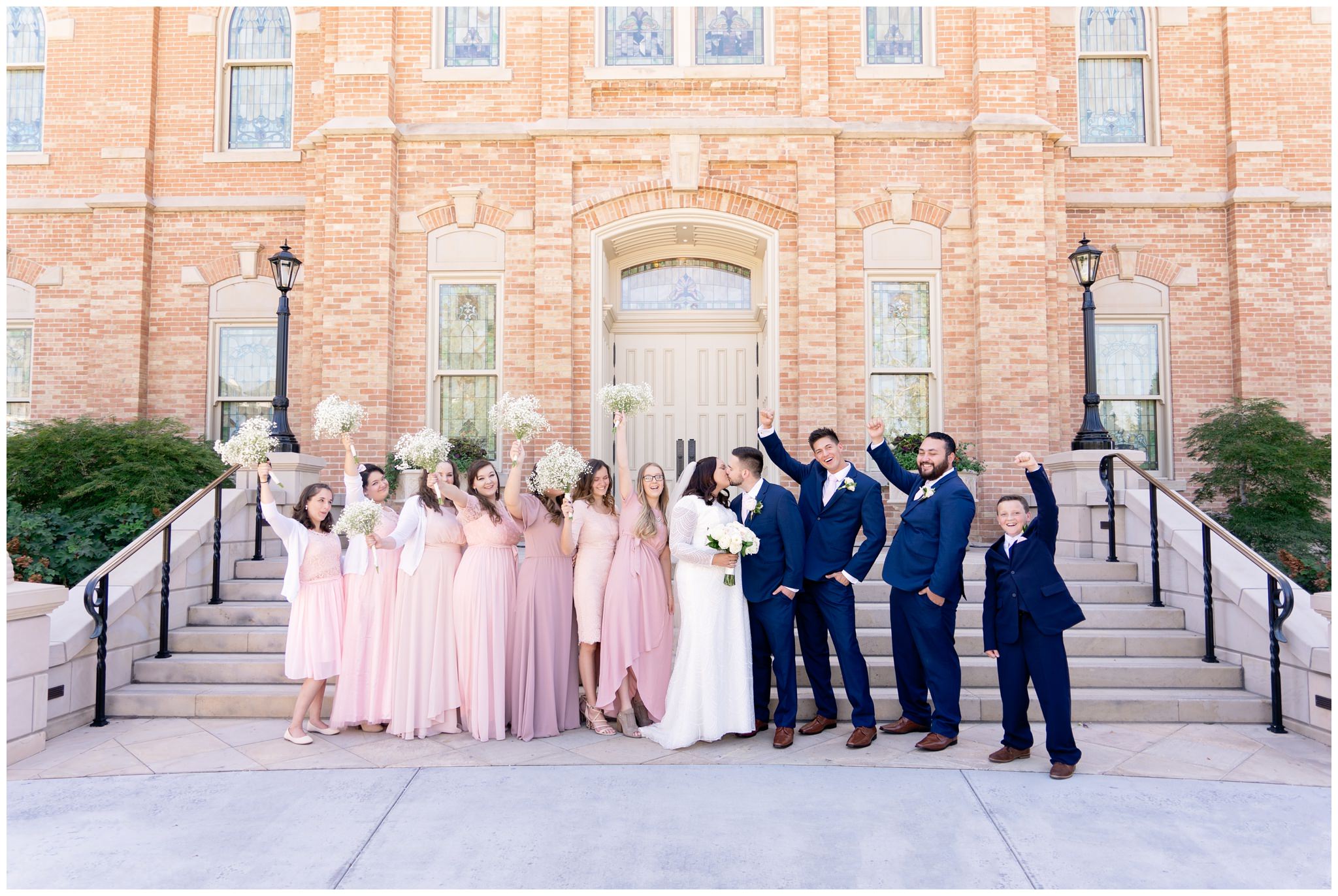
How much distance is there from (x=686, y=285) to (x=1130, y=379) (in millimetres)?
6064

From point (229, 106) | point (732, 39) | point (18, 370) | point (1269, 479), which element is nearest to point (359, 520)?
point (732, 39)

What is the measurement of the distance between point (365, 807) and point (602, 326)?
690cm

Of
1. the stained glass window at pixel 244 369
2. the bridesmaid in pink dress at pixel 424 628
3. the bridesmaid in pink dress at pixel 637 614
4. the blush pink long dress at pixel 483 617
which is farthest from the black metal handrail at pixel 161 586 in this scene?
the stained glass window at pixel 244 369

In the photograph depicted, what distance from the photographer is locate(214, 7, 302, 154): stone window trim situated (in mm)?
11609

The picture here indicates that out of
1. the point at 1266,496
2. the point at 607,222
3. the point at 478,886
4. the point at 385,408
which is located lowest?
the point at 478,886

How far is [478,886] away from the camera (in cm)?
366

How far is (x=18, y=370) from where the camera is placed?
11812mm

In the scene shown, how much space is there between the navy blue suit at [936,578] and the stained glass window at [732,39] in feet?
23.8

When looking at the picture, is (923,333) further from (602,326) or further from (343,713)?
(343,713)

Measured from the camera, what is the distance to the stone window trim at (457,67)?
10539mm

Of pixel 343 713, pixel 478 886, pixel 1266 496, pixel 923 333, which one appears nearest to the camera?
pixel 478 886

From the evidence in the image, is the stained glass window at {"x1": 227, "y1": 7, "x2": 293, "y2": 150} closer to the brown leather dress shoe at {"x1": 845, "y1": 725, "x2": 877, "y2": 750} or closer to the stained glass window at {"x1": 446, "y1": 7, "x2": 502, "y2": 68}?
the stained glass window at {"x1": 446, "y1": 7, "x2": 502, "y2": 68}

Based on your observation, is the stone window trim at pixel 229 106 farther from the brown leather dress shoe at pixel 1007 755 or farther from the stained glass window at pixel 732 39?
the brown leather dress shoe at pixel 1007 755

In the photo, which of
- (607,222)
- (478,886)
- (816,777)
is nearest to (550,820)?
(478,886)
